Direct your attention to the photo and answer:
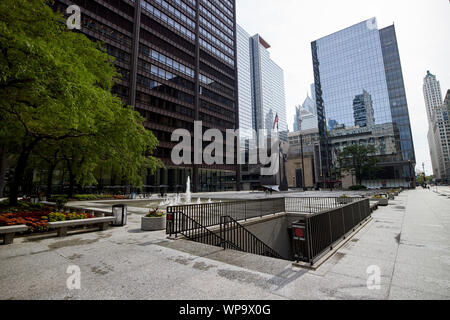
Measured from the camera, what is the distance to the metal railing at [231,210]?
9.70m

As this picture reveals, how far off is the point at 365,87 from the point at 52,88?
104 metres

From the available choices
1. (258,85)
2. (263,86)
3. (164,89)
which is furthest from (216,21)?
(263,86)

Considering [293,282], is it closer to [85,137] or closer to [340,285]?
[340,285]

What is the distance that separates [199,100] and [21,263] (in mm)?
57519

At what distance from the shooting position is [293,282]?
394 cm

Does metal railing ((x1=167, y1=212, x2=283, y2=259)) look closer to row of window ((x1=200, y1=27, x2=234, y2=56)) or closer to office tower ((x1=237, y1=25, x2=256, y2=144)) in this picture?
row of window ((x1=200, y1=27, x2=234, y2=56))

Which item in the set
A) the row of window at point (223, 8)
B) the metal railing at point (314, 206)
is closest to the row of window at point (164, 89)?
the row of window at point (223, 8)

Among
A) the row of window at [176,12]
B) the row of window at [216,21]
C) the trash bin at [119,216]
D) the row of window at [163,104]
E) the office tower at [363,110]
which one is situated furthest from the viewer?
the office tower at [363,110]

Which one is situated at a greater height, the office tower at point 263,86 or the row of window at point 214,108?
the office tower at point 263,86

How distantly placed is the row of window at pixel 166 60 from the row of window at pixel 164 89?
5610 mm

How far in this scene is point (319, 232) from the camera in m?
5.57

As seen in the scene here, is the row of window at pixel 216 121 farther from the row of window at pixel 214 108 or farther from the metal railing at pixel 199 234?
the metal railing at pixel 199 234

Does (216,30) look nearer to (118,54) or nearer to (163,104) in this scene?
(163,104)
